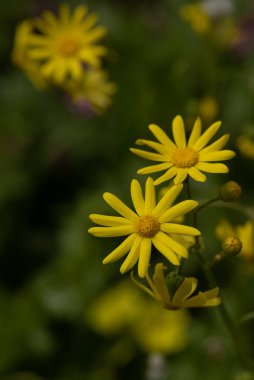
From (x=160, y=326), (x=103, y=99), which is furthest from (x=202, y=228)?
(x=103, y=99)

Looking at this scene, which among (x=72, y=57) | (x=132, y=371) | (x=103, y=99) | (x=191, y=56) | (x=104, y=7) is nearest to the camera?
(x=72, y=57)

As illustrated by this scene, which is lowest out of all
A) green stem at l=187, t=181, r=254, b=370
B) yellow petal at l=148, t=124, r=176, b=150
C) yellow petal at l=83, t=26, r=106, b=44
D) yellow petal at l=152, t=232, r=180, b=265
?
green stem at l=187, t=181, r=254, b=370

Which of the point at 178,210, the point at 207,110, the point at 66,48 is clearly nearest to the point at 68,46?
the point at 66,48

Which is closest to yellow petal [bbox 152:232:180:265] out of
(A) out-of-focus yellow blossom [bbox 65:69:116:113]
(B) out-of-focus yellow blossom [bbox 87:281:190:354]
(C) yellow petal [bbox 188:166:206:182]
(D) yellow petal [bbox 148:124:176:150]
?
(C) yellow petal [bbox 188:166:206:182]

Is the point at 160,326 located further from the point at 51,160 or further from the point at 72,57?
the point at 72,57

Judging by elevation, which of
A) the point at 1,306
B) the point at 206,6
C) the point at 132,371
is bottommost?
the point at 132,371

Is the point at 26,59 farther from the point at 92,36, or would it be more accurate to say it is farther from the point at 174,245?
the point at 174,245

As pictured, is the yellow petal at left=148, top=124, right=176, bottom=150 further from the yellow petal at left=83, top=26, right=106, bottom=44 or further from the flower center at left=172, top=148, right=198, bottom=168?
the yellow petal at left=83, top=26, right=106, bottom=44

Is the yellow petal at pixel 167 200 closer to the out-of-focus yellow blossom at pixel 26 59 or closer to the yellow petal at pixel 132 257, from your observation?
the yellow petal at pixel 132 257
